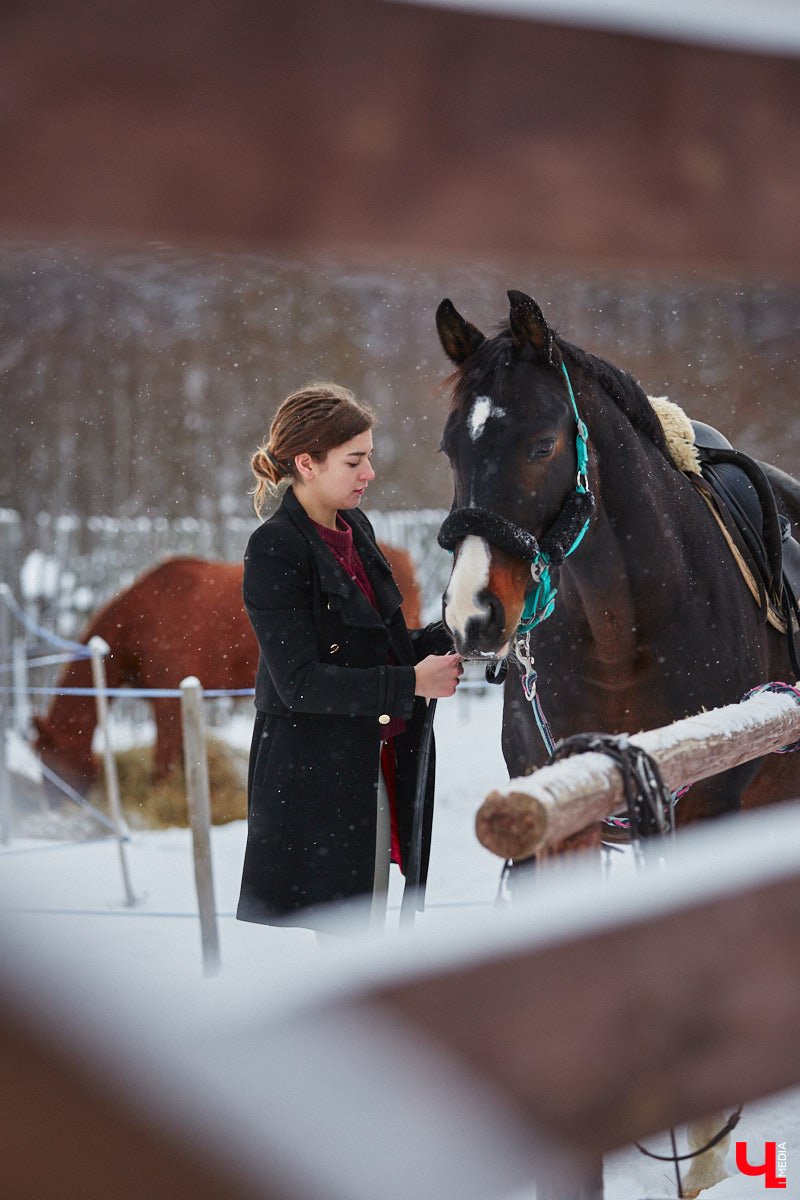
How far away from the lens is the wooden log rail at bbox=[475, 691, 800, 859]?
0.71 meters

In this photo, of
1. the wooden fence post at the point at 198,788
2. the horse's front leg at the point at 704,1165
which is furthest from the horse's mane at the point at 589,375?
the wooden fence post at the point at 198,788

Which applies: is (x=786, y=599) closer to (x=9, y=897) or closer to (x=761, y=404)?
(x=9, y=897)

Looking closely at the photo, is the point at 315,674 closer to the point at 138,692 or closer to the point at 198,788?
the point at 198,788

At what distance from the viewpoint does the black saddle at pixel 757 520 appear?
4.84 ft

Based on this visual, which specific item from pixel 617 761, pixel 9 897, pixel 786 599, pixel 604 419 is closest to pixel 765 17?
pixel 9 897

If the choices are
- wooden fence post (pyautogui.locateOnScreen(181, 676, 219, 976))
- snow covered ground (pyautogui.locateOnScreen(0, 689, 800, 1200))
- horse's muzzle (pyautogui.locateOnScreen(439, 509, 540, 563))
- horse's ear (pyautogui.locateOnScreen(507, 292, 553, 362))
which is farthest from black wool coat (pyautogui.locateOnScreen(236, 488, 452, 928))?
wooden fence post (pyautogui.locateOnScreen(181, 676, 219, 976))

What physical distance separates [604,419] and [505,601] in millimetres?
340

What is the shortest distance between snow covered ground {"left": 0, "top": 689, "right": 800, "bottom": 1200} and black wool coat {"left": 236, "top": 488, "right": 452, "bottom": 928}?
11cm

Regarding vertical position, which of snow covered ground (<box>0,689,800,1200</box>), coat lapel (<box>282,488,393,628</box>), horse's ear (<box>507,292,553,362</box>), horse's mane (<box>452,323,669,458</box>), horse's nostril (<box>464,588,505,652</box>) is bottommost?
snow covered ground (<box>0,689,800,1200</box>)

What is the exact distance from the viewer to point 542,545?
1.21 m

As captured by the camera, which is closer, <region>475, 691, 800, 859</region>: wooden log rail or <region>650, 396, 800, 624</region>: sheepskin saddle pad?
<region>475, 691, 800, 859</region>: wooden log rail

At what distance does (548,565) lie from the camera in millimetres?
1215

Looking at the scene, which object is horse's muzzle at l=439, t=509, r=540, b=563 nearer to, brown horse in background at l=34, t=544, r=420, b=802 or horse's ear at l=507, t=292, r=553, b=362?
horse's ear at l=507, t=292, r=553, b=362

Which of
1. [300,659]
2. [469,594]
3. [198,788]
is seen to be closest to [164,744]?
[198,788]
